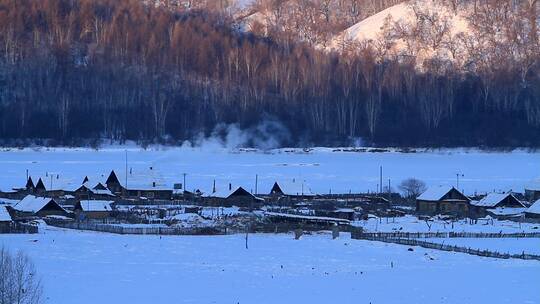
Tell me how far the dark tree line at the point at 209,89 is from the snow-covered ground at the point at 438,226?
41831 millimetres

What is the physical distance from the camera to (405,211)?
51.3 m

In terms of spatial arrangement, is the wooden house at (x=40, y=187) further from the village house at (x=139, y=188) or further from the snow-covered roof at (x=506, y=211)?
the snow-covered roof at (x=506, y=211)

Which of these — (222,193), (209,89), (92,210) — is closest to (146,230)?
(92,210)

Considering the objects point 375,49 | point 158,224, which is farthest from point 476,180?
point 375,49

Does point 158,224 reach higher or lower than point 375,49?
lower

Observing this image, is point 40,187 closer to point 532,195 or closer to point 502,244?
point 532,195

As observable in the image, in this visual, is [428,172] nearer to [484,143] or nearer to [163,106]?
[484,143]

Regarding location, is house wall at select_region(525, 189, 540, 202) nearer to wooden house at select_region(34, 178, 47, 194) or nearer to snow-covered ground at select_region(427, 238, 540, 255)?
snow-covered ground at select_region(427, 238, 540, 255)

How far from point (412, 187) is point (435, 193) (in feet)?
23.3

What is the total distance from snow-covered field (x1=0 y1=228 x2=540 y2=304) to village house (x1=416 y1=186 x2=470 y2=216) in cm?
1564

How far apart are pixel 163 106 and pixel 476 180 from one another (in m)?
38.9

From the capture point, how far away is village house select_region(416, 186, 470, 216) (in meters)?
52.3

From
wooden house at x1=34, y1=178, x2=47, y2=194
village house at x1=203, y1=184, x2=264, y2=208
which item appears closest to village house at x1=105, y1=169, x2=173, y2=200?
wooden house at x1=34, y1=178, x2=47, y2=194

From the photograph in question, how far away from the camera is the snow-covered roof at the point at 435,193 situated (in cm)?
5253
